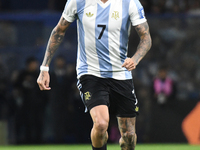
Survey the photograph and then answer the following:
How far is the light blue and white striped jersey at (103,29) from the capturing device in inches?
215

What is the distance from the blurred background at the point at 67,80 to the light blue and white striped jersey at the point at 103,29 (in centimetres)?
547

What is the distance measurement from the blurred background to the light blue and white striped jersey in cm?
547

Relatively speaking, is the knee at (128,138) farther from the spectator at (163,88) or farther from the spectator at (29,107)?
the spectator at (29,107)

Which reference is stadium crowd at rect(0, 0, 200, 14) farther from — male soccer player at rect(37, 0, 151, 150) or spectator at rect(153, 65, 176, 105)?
male soccer player at rect(37, 0, 151, 150)

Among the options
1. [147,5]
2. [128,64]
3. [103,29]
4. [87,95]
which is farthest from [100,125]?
[147,5]

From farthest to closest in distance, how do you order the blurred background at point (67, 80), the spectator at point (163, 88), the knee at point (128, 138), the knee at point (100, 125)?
the blurred background at point (67, 80), the spectator at point (163, 88), the knee at point (128, 138), the knee at point (100, 125)

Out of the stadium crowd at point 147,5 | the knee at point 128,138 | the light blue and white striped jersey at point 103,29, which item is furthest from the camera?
the stadium crowd at point 147,5

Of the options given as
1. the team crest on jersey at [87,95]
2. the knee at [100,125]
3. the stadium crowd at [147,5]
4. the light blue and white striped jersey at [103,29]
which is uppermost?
the stadium crowd at [147,5]

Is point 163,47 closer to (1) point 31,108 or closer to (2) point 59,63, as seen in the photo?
(2) point 59,63

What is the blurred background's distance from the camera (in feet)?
36.1

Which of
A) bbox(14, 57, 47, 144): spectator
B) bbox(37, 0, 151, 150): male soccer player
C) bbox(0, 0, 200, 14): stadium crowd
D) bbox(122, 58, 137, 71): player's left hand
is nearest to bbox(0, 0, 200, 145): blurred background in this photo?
bbox(14, 57, 47, 144): spectator

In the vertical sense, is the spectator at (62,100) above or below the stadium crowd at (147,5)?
below

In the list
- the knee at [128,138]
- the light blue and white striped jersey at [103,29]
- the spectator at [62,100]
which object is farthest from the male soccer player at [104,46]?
the spectator at [62,100]

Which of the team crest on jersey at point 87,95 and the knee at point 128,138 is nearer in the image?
the team crest on jersey at point 87,95
